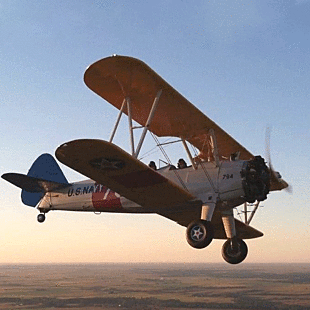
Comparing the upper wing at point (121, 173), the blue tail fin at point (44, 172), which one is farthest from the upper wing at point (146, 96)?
the blue tail fin at point (44, 172)

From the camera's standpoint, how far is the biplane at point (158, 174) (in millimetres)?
10539

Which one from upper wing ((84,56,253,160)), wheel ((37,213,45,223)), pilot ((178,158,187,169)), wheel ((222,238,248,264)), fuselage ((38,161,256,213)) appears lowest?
wheel ((222,238,248,264))

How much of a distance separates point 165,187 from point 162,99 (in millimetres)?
2452

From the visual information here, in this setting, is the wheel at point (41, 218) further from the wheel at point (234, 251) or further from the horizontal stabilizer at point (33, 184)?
the wheel at point (234, 251)

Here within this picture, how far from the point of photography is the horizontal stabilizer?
47.1 feet

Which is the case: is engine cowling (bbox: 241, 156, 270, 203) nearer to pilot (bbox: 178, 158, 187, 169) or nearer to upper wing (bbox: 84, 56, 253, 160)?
upper wing (bbox: 84, 56, 253, 160)

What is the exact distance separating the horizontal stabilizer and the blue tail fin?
105 cm

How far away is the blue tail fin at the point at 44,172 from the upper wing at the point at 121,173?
5.65 meters

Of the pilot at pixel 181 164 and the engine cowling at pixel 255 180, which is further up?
the pilot at pixel 181 164

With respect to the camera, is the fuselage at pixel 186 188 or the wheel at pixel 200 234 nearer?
the wheel at pixel 200 234

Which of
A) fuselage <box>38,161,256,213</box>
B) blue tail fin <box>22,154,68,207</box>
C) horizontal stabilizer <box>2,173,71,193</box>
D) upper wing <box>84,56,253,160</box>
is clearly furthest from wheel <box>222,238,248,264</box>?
blue tail fin <box>22,154,68,207</box>

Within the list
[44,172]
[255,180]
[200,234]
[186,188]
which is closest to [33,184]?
[44,172]

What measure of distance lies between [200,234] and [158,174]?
2.06 meters

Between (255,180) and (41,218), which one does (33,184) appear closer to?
(41,218)
